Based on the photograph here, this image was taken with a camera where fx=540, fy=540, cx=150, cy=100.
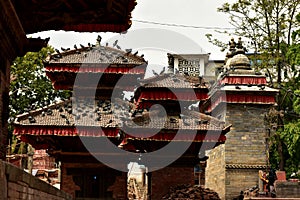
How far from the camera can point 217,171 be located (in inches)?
938

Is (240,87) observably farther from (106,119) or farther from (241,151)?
(106,119)

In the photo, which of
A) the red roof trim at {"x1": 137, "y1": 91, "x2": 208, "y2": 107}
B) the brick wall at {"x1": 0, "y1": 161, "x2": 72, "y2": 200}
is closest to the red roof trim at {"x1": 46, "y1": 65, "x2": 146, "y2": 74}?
the red roof trim at {"x1": 137, "y1": 91, "x2": 208, "y2": 107}

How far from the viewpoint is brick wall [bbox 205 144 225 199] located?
2273 centimetres

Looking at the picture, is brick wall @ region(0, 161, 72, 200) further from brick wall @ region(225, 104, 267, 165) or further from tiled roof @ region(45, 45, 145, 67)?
brick wall @ region(225, 104, 267, 165)

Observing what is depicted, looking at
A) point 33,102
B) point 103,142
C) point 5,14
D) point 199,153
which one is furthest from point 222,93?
point 33,102

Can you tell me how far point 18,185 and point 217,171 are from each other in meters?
17.8

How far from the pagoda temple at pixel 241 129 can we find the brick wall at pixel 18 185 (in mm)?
13946

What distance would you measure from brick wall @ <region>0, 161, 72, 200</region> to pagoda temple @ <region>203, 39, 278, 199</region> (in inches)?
549

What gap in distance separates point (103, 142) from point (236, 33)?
13.9 metres

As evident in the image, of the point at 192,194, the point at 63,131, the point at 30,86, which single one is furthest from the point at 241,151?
the point at 30,86

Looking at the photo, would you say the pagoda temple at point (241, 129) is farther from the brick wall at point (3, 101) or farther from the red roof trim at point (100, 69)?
the brick wall at point (3, 101)

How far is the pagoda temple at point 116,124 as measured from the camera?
1678 cm

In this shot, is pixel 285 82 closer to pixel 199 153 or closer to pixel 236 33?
pixel 236 33

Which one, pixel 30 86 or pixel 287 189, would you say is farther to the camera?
pixel 30 86
